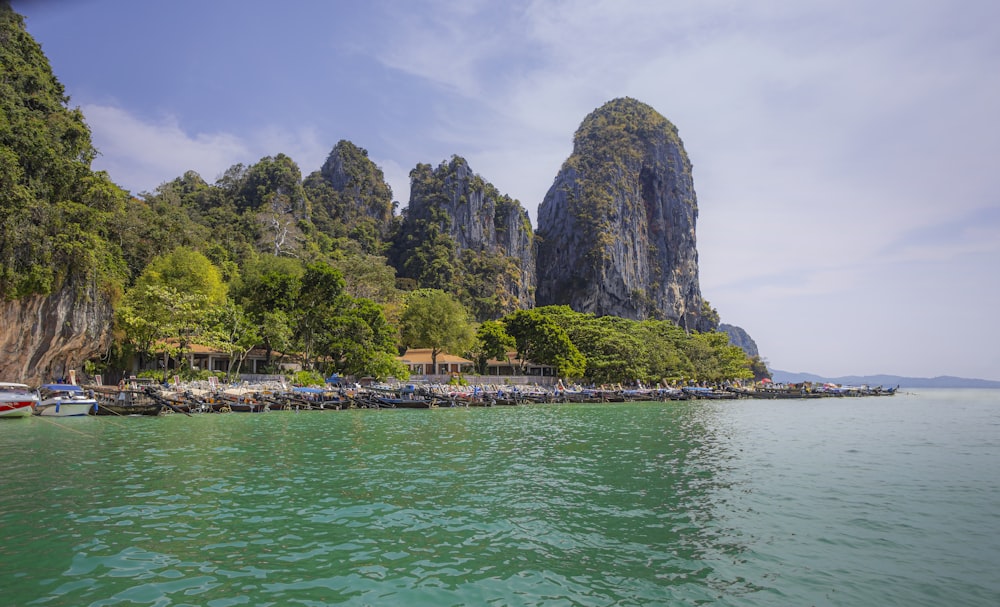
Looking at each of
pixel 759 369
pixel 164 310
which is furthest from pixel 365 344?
pixel 759 369

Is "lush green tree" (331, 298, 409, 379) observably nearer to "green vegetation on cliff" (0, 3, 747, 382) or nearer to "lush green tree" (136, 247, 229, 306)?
"green vegetation on cliff" (0, 3, 747, 382)

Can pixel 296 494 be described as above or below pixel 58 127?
below

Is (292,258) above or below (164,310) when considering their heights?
above

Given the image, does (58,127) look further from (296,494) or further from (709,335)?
(709,335)

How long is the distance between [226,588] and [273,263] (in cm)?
6444

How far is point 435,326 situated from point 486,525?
184 feet

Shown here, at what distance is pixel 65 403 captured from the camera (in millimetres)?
29625

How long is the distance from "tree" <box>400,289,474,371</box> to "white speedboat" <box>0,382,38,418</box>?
40.6 m

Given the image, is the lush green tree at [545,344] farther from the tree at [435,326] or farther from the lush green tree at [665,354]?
the lush green tree at [665,354]

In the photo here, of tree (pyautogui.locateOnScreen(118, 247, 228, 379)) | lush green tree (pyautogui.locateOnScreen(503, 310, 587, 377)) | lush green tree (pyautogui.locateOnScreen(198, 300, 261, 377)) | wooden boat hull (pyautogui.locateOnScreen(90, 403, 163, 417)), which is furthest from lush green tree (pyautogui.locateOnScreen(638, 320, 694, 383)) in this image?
wooden boat hull (pyautogui.locateOnScreen(90, 403, 163, 417))

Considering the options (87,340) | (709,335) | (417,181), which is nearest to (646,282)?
(709,335)

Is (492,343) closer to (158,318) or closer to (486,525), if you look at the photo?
(158,318)

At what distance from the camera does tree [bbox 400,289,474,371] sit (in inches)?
2623

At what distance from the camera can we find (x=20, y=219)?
29688mm
